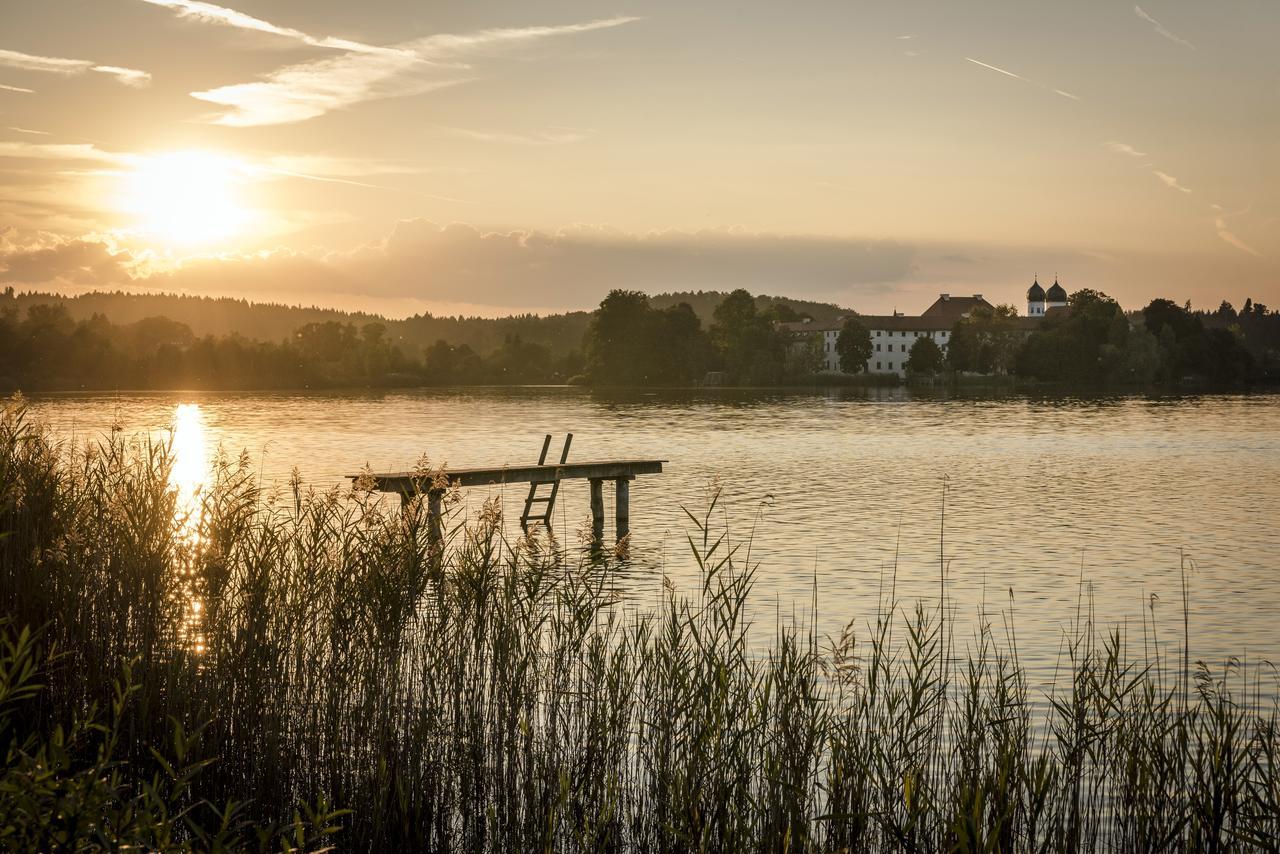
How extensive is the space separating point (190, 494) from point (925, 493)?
20235 millimetres

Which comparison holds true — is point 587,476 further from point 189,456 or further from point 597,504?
point 189,456

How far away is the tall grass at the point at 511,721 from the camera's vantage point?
6.97 metres

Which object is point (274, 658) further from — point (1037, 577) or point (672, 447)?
point (672, 447)

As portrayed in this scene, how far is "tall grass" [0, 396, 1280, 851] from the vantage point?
697 centimetres

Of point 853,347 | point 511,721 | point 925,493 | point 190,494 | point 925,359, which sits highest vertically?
point 853,347

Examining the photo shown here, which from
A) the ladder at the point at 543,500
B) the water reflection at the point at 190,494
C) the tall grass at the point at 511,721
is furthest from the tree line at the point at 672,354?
the tall grass at the point at 511,721

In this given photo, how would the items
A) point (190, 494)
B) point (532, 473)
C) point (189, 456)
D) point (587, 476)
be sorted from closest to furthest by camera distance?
point (532, 473) → point (587, 476) → point (190, 494) → point (189, 456)

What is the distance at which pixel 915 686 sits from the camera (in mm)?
7195

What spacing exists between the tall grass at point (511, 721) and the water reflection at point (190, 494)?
0.07 metres

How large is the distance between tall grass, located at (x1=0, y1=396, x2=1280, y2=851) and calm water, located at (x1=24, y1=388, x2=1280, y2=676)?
2.49 metres

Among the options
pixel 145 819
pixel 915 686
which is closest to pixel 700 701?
pixel 915 686

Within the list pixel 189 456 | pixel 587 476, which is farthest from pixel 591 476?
pixel 189 456

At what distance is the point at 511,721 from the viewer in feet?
26.6

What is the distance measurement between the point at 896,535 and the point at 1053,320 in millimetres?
159900
